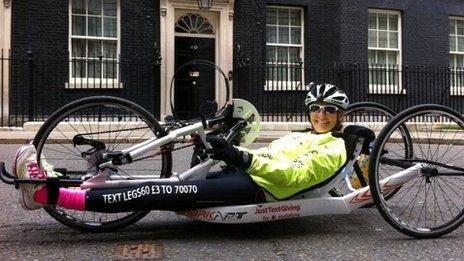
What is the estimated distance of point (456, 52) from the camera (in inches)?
728

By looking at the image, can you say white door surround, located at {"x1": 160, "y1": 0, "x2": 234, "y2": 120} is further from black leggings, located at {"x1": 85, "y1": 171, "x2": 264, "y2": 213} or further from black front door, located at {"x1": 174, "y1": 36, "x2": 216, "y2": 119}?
black leggings, located at {"x1": 85, "y1": 171, "x2": 264, "y2": 213}

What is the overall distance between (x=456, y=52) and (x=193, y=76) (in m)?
9.09

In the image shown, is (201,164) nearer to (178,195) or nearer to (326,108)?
(178,195)

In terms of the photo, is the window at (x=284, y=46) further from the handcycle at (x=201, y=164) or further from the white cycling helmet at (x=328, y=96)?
the white cycling helmet at (x=328, y=96)

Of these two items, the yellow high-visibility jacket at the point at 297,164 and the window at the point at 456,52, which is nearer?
the yellow high-visibility jacket at the point at 297,164

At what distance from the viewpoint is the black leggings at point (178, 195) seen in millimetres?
3486

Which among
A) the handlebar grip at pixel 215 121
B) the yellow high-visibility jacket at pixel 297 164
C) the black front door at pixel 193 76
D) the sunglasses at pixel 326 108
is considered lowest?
the yellow high-visibility jacket at pixel 297 164

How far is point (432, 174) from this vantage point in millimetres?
3973

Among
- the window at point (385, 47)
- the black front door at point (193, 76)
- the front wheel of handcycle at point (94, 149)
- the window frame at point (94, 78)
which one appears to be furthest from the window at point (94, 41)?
the front wheel of handcycle at point (94, 149)

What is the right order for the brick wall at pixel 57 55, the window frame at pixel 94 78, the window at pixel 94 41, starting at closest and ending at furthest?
the brick wall at pixel 57 55, the window frame at pixel 94 78, the window at pixel 94 41

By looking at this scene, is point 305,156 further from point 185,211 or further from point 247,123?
point 185,211

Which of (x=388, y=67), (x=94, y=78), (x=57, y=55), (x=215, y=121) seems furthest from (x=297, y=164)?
(x=388, y=67)

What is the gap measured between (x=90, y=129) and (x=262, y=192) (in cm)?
179

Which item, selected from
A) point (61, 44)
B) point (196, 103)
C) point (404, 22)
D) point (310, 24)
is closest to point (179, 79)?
point (196, 103)
